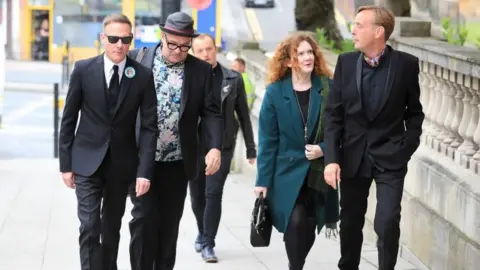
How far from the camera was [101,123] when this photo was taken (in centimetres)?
687

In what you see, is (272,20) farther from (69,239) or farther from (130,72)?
(130,72)

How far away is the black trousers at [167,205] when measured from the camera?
23.8 feet

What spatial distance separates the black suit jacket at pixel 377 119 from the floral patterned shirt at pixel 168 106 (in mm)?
1001

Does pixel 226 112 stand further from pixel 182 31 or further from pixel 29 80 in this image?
pixel 29 80

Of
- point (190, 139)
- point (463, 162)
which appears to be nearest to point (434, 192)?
point (463, 162)

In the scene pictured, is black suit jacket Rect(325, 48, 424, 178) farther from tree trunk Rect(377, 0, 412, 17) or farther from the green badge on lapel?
tree trunk Rect(377, 0, 412, 17)

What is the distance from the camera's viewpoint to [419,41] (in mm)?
9023

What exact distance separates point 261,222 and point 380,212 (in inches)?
38.6

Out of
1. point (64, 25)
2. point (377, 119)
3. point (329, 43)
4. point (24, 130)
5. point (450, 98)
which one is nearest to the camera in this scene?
point (377, 119)

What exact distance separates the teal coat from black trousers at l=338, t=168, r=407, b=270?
1.27 feet

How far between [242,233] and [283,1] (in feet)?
149

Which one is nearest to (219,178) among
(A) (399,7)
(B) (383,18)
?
(B) (383,18)

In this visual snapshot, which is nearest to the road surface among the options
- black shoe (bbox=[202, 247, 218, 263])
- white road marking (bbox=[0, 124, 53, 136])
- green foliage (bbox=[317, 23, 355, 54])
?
white road marking (bbox=[0, 124, 53, 136])

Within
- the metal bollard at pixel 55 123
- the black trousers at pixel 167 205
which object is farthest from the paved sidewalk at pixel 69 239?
the metal bollard at pixel 55 123
